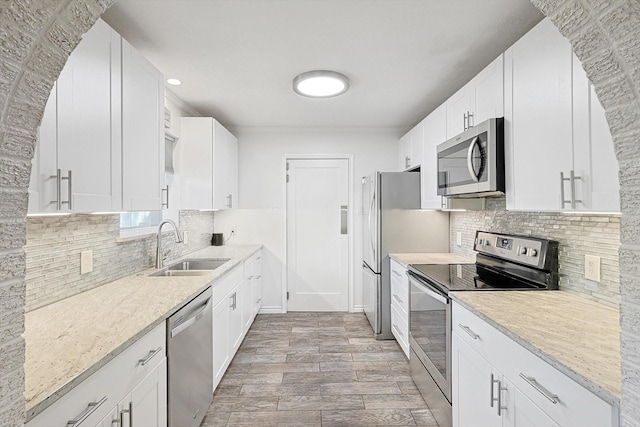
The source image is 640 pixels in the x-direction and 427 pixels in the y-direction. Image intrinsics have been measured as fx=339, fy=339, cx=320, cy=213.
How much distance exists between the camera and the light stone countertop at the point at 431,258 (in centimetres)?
297

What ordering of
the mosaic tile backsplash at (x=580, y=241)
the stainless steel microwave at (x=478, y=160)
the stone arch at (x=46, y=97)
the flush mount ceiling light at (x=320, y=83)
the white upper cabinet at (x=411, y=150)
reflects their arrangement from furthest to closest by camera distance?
the white upper cabinet at (x=411, y=150)
the flush mount ceiling light at (x=320, y=83)
the stainless steel microwave at (x=478, y=160)
the mosaic tile backsplash at (x=580, y=241)
the stone arch at (x=46, y=97)

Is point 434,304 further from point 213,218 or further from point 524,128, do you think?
point 213,218

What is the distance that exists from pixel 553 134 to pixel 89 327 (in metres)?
2.09

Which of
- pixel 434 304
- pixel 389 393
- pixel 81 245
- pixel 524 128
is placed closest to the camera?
pixel 524 128

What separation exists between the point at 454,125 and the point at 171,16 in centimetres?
198

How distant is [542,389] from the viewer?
3.67 ft

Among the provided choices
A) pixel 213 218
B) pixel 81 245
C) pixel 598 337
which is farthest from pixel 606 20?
pixel 213 218

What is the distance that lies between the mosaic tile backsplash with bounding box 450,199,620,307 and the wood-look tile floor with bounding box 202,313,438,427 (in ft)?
4.00

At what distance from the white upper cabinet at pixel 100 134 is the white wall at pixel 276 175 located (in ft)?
7.27

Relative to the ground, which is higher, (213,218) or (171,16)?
(171,16)

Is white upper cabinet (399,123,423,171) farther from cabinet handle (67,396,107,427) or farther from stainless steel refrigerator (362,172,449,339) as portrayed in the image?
cabinet handle (67,396,107,427)

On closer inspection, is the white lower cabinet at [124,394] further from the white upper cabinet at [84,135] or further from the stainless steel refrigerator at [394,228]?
the stainless steel refrigerator at [394,228]

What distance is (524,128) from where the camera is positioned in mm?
1698

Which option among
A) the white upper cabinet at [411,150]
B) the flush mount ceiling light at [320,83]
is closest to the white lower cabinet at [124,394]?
the flush mount ceiling light at [320,83]
